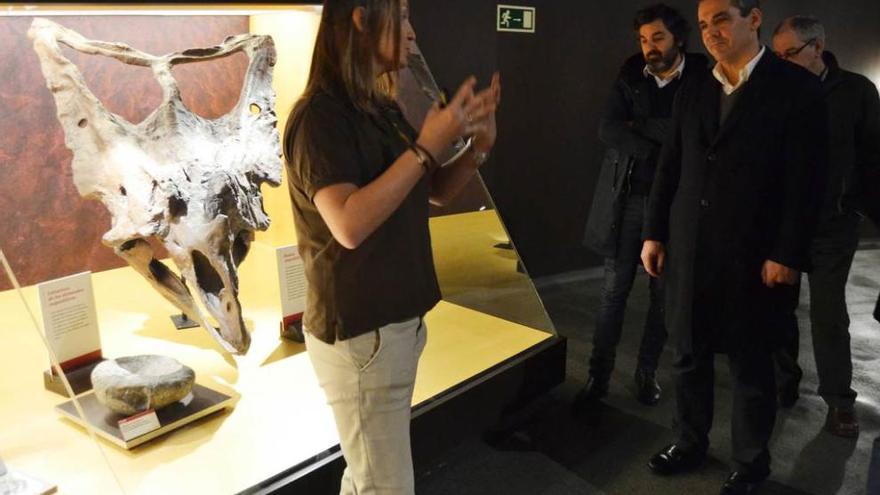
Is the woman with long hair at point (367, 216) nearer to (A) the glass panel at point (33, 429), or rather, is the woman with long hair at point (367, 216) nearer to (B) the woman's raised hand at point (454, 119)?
(B) the woman's raised hand at point (454, 119)

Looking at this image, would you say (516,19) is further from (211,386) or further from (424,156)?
(424,156)

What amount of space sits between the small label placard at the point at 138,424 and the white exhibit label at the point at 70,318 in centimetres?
40

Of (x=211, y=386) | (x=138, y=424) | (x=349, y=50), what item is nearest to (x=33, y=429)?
(x=138, y=424)

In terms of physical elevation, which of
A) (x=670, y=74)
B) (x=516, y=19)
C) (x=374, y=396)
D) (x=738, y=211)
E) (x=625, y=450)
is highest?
(x=516, y=19)

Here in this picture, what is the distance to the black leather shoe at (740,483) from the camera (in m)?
2.46

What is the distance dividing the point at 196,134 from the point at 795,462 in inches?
97.9

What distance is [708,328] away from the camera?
95.0 inches

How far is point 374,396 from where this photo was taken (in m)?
1.46

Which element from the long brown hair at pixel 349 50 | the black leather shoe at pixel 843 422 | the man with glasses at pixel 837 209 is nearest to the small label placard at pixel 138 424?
the long brown hair at pixel 349 50

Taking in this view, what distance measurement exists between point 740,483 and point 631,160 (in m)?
1.25

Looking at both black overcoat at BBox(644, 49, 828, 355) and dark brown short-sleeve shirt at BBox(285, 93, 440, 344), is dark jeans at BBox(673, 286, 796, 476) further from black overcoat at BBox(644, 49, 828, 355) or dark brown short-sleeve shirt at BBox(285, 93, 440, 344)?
dark brown short-sleeve shirt at BBox(285, 93, 440, 344)

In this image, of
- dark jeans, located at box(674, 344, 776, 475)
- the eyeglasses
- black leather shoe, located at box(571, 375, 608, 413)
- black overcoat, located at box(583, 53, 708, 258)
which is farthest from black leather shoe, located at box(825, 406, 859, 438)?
the eyeglasses

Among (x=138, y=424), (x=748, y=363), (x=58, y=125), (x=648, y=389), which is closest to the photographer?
(x=138, y=424)

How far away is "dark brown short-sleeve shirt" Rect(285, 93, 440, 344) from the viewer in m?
1.33
